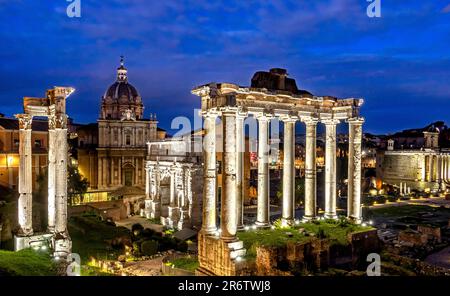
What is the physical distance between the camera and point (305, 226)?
23250 millimetres

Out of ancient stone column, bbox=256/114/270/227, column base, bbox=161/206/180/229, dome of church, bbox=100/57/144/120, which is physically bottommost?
column base, bbox=161/206/180/229

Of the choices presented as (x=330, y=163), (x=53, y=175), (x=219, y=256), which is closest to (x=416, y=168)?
(x=330, y=163)

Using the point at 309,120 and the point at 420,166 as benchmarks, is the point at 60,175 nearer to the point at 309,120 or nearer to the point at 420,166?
the point at 309,120

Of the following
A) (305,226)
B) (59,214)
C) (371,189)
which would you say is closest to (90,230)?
(59,214)

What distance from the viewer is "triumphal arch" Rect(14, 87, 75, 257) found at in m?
20.1

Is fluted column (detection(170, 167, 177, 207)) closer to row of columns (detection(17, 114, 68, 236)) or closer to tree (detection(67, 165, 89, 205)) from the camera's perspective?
tree (detection(67, 165, 89, 205))

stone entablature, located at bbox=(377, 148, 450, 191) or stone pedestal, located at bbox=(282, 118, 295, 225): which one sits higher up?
stone pedestal, located at bbox=(282, 118, 295, 225)

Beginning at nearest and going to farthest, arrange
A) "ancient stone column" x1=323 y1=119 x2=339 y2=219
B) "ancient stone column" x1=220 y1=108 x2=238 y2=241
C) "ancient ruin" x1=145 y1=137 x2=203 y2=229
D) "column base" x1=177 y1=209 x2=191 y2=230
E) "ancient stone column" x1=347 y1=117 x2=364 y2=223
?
"ancient stone column" x1=220 y1=108 x2=238 y2=241, "ancient stone column" x1=347 y1=117 x2=364 y2=223, "ancient stone column" x1=323 y1=119 x2=339 y2=219, "column base" x1=177 y1=209 x2=191 y2=230, "ancient ruin" x1=145 y1=137 x2=203 y2=229

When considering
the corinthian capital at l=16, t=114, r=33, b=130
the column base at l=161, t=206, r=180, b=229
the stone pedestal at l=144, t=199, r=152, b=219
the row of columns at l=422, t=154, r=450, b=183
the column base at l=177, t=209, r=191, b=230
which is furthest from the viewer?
the row of columns at l=422, t=154, r=450, b=183

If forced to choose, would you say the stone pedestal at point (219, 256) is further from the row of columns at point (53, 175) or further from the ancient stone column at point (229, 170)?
the row of columns at point (53, 175)

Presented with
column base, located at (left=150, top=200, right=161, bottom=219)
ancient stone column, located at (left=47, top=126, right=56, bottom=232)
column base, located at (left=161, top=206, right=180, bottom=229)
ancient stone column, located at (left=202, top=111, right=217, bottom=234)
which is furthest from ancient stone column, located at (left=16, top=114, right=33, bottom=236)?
column base, located at (left=150, top=200, right=161, bottom=219)

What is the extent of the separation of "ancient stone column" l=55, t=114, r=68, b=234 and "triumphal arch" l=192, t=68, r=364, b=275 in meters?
7.12
